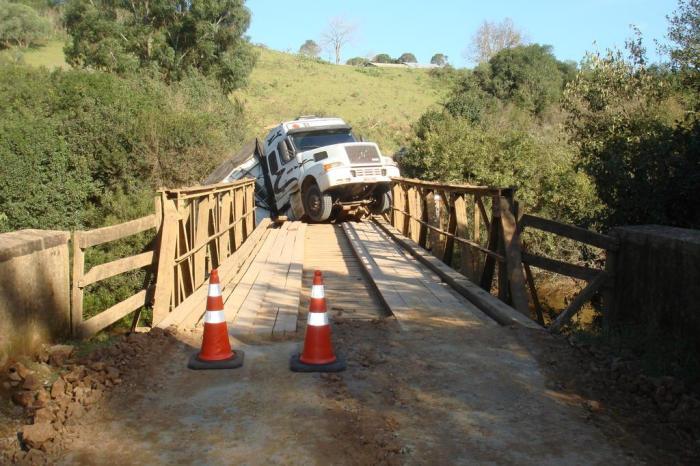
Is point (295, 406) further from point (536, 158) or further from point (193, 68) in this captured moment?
point (193, 68)

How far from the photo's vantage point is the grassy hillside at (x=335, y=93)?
44.6 m

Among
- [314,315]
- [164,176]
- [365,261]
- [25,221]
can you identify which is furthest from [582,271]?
[164,176]

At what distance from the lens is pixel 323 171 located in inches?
636

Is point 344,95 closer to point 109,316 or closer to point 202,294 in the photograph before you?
point 202,294

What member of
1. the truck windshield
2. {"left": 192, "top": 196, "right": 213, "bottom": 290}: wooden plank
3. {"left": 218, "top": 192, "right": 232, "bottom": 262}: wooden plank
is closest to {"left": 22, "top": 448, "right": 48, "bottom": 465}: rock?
{"left": 192, "top": 196, "right": 213, "bottom": 290}: wooden plank

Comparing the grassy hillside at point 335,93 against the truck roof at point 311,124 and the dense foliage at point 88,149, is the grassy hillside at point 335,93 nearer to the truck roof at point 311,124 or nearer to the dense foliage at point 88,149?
the dense foliage at point 88,149

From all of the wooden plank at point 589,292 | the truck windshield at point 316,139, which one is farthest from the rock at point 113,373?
the truck windshield at point 316,139

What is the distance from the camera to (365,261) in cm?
1046

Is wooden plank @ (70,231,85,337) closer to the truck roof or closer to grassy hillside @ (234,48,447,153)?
the truck roof

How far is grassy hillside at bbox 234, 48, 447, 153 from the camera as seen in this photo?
147 ft

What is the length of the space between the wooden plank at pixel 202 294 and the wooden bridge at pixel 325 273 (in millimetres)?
11

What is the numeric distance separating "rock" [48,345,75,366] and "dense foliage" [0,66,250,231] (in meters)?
14.0

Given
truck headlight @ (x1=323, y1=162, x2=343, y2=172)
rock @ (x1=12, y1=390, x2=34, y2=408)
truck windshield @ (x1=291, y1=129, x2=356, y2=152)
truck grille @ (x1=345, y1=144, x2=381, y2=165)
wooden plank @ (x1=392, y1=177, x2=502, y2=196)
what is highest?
truck windshield @ (x1=291, y1=129, x2=356, y2=152)

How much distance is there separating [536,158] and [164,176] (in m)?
12.1
